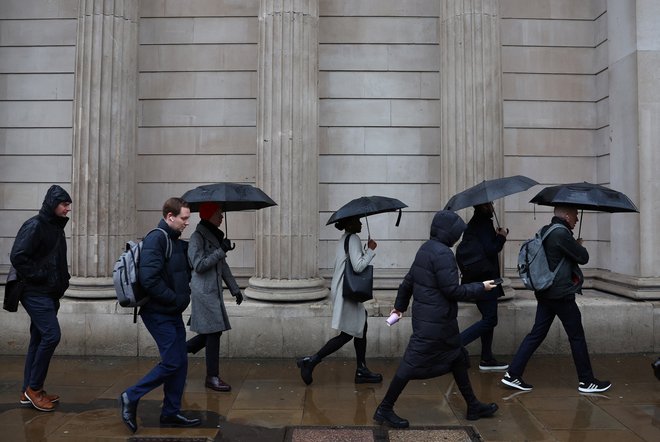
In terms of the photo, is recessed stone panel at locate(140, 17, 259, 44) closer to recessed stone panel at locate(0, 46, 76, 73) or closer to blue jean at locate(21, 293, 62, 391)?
recessed stone panel at locate(0, 46, 76, 73)

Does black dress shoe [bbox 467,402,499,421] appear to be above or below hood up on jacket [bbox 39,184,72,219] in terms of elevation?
below

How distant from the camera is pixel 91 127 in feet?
26.2

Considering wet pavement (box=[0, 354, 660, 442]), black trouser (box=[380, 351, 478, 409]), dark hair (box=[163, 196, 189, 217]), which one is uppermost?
dark hair (box=[163, 196, 189, 217])

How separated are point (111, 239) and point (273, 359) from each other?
2.94 metres

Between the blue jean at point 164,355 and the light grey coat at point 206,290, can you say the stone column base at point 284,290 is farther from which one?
the blue jean at point 164,355

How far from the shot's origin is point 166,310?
480 cm

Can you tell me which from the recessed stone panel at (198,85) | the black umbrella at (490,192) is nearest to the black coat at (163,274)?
the black umbrella at (490,192)

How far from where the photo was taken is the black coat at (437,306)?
15.5 feet

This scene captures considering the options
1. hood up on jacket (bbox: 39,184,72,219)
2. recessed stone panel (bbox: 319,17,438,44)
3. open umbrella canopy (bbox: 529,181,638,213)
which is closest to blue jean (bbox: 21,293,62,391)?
hood up on jacket (bbox: 39,184,72,219)

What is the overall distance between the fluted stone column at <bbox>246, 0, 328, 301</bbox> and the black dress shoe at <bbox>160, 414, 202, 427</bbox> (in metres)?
2.78

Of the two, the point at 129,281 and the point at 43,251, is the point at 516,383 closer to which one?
the point at 129,281

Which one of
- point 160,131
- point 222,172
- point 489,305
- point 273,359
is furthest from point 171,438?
point 160,131

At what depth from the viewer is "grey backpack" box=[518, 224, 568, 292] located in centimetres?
575

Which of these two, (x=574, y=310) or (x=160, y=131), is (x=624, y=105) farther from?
(x=160, y=131)
